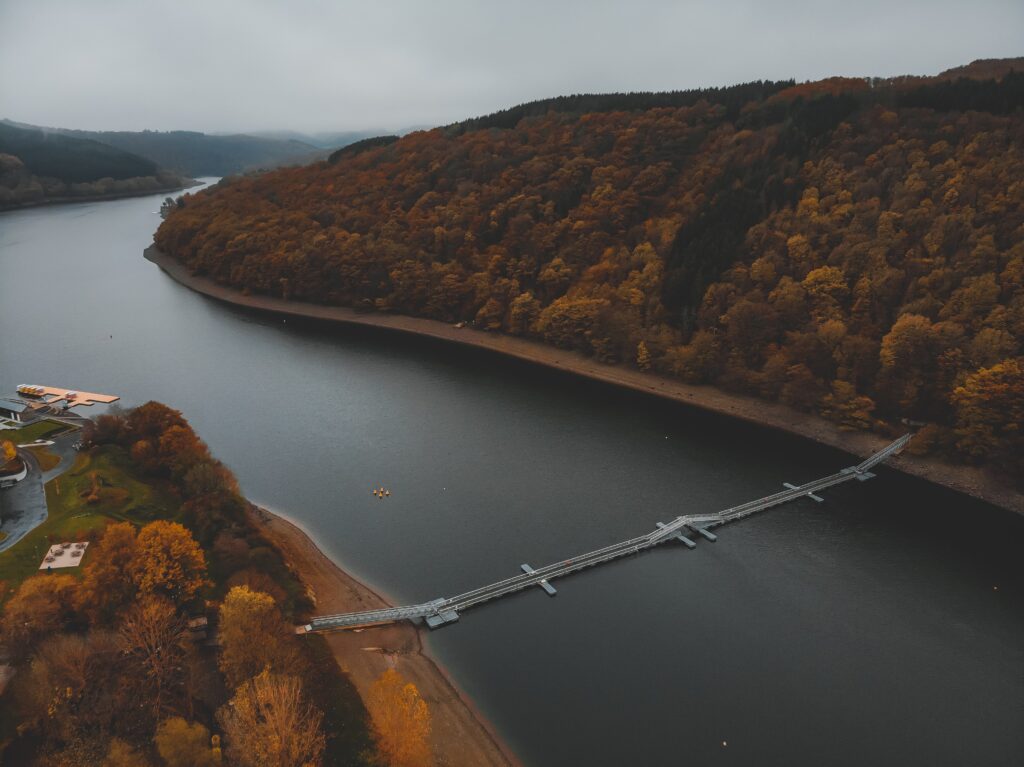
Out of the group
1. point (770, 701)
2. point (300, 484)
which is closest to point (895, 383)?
point (770, 701)

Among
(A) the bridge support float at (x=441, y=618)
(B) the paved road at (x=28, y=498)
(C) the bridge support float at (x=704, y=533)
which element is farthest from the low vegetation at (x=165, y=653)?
(C) the bridge support float at (x=704, y=533)

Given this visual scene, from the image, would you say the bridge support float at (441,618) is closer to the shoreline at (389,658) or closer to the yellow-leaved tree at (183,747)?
the shoreline at (389,658)

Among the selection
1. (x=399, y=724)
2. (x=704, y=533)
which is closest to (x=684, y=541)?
(x=704, y=533)

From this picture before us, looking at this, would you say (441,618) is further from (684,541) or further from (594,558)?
(684,541)

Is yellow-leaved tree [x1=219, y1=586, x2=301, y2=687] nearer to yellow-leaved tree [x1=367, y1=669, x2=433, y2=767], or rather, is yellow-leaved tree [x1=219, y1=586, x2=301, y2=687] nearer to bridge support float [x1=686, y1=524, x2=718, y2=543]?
yellow-leaved tree [x1=367, y1=669, x2=433, y2=767]

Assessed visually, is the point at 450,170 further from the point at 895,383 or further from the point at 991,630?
the point at 991,630

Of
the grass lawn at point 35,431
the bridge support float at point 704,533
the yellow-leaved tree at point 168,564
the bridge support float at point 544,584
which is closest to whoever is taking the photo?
the yellow-leaved tree at point 168,564
